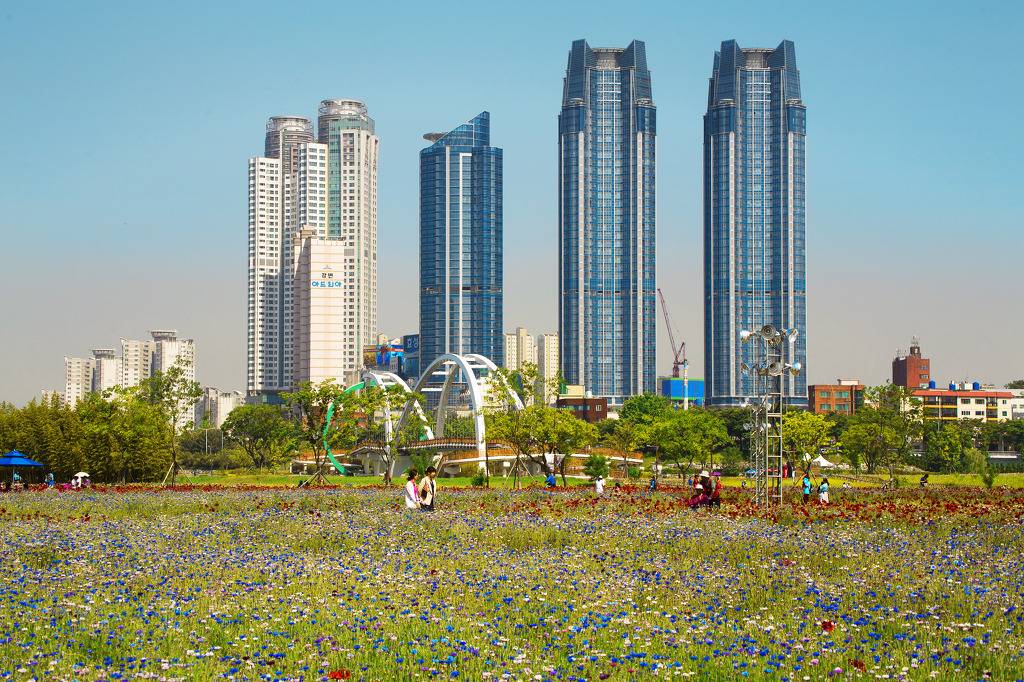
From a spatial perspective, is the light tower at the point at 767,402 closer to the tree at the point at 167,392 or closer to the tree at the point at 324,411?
the tree at the point at 324,411

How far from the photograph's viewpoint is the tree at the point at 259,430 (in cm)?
11475

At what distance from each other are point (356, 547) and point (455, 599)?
5524mm

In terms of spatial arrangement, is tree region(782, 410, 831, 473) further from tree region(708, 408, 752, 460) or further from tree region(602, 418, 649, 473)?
tree region(708, 408, 752, 460)

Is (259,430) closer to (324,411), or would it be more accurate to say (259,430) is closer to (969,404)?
(324,411)

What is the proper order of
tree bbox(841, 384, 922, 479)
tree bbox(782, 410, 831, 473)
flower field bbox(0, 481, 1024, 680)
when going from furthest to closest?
tree bbox(782, 410, 831, 473)
tree bbox(841, 384, 922, 479)
flower field bbox(0, 481, 1024, 680)

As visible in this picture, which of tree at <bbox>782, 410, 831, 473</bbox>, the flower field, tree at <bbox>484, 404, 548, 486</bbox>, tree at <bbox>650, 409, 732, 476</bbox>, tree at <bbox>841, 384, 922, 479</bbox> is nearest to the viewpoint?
the flower field

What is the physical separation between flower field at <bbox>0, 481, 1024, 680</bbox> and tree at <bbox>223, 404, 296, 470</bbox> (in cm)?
9410

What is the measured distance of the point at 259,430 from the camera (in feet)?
395

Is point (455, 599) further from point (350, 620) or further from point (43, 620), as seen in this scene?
point (43, 620)

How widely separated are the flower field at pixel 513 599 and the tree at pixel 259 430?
309 feet

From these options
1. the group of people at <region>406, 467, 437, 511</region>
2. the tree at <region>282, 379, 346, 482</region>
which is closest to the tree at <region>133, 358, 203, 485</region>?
the tree at <region>282, 379, 346, 482</region>

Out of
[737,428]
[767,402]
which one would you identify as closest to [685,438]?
[767,402]

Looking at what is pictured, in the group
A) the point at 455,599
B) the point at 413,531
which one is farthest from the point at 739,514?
the point at 455,599

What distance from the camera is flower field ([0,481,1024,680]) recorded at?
9891 millimetres
